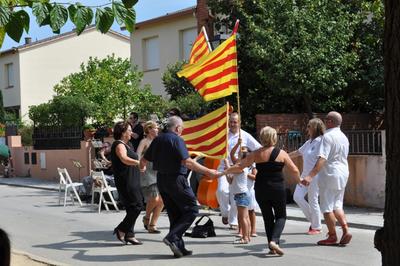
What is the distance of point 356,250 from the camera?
841 centimetres

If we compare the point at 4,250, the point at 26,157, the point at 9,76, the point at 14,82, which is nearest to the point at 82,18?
the point at 4,250

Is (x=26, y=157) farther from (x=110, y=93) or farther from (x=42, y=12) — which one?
(x=42, y=12)

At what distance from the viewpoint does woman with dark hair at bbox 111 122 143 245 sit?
889 centimetres

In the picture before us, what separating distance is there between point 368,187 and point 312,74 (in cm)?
370

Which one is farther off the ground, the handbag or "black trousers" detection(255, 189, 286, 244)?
"black trousers" detection(255, 189, 286, 244)

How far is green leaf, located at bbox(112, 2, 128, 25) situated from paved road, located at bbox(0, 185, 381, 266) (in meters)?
4.56

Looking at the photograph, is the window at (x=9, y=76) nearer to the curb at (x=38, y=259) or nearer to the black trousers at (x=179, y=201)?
the curb at (x=38, y=259)

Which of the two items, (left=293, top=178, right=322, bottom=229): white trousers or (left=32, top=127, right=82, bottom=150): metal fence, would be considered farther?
(left=32, top=127, right=82, bottom=150): metal fence

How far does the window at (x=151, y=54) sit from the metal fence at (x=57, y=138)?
7.93 metres

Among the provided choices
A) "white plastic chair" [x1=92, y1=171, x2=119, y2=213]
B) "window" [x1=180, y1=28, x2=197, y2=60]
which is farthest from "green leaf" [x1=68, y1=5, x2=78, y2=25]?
"window" [x1=180, y1=28, x2=197, y2=60]

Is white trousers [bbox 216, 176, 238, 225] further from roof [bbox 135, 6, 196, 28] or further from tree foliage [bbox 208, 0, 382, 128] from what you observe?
roof [bbox 135, 6, 196, 28]

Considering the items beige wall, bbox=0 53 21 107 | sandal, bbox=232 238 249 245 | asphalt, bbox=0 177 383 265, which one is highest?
beige wall, bbox=0 53 21 107

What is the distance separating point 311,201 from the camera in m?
9.43

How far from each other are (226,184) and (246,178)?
4.53ft
